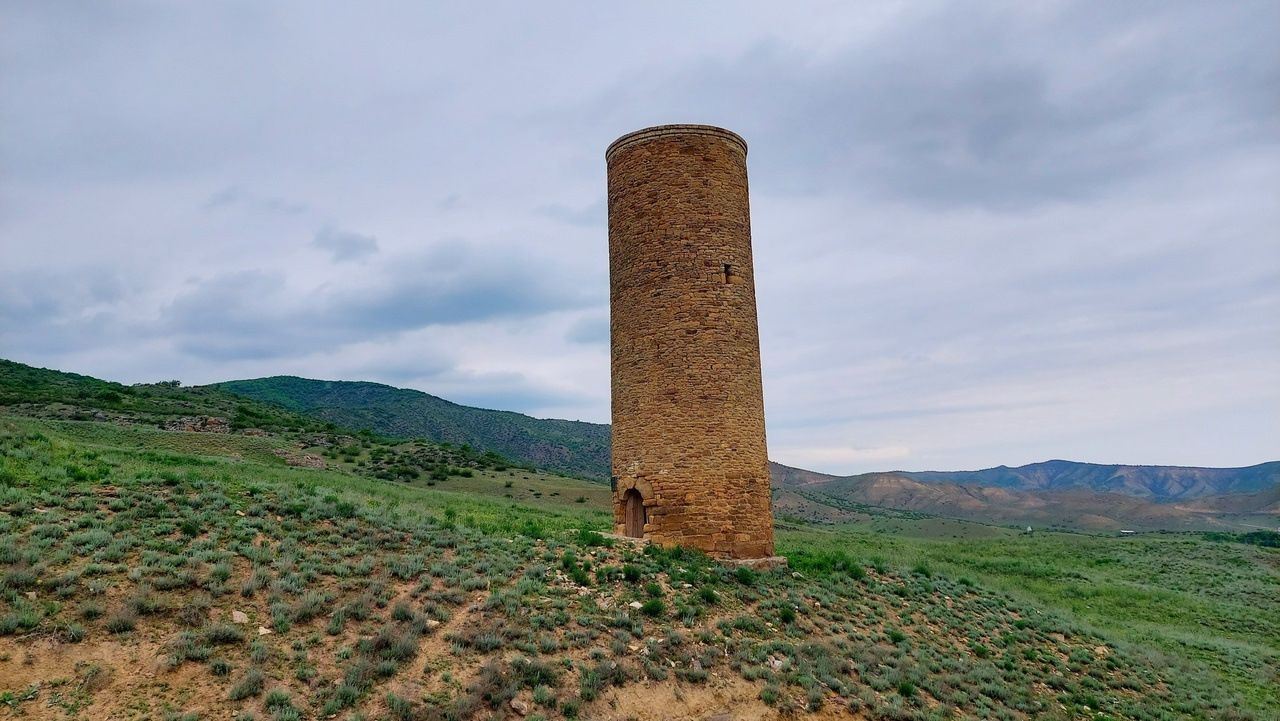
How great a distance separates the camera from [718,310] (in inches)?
590

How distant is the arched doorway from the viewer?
15.3m

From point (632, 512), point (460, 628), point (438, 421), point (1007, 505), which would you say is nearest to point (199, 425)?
point (632, 512)

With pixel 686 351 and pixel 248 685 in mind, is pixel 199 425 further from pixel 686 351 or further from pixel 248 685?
pixel 248 685

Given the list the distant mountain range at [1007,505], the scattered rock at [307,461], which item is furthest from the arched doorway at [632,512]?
the distant mountain range at [1007,505]

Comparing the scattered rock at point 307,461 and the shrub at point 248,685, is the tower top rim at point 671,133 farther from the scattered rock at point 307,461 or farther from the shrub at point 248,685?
the scattered rock at point 307,461

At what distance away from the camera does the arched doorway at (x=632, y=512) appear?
15273 millimetres

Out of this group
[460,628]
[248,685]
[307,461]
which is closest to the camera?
[248,685]

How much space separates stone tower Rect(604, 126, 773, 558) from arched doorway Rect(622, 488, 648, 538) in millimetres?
26

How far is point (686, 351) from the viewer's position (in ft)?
48.2

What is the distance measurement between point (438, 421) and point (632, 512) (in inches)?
3214

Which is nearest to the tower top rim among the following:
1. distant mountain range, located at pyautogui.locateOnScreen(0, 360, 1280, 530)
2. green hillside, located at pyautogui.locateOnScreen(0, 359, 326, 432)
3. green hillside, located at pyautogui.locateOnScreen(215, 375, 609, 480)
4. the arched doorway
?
the arched doorway

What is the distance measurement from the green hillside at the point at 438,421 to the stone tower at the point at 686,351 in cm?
6328

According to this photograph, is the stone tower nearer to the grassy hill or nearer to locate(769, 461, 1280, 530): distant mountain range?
the grassy hill

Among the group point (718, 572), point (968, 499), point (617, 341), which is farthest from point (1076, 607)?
point (968, 499)
